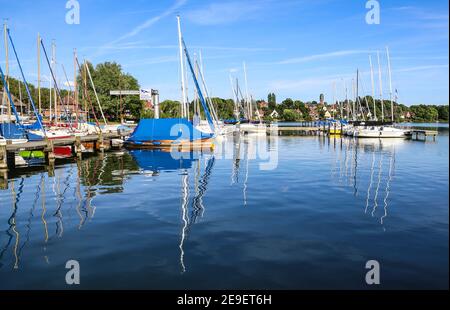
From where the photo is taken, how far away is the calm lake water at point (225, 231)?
9.34 m

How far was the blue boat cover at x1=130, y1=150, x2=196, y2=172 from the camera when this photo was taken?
30125 mm

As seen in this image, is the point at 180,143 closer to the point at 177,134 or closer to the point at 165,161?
the point at 177,134

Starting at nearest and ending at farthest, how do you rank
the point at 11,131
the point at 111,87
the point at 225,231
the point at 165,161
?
the point at 225,231
the point at 165,161
the point at 11,131
the point at 111,87

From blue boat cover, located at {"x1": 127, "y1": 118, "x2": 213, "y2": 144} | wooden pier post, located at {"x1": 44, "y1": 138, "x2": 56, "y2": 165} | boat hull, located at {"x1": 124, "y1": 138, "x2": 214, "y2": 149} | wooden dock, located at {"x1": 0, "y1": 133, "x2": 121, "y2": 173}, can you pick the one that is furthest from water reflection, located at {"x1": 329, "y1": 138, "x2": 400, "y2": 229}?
wooden pier post, located at {"x1": 44, "y1": 138, "x2": 56, "y2": 165}

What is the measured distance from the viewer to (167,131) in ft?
147

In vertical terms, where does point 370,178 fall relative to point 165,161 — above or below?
below

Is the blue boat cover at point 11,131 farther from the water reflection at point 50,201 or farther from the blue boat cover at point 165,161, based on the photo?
the blue boat cover at point 165,161

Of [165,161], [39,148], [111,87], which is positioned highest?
[111,87]

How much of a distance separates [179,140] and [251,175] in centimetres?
2055

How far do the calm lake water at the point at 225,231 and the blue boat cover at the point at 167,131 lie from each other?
19495 mm

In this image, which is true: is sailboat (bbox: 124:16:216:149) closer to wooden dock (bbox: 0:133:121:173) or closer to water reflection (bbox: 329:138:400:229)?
wooden dock (bbox: 0:133:121:173)

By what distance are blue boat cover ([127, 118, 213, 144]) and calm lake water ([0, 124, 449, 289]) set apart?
1950 centimetres

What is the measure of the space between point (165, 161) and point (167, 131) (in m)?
11.3

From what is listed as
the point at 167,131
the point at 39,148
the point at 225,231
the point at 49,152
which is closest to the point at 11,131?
the point at 39,148
